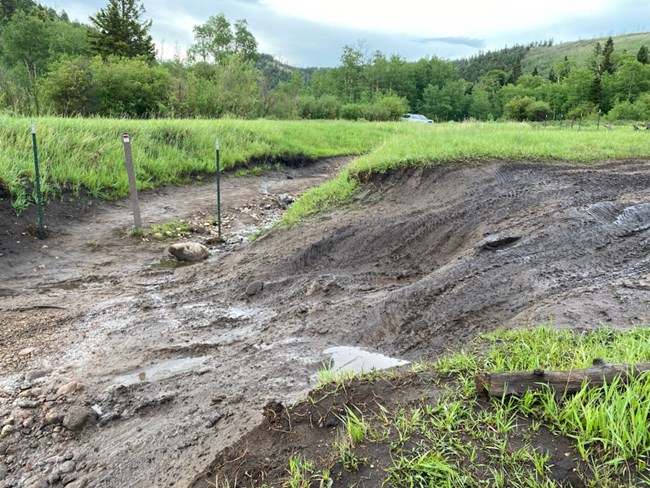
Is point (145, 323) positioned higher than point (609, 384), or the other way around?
point (609, 384)

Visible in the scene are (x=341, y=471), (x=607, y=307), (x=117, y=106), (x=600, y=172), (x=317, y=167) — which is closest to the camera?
(x=341, y=471)

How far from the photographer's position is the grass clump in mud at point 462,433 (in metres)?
1.79

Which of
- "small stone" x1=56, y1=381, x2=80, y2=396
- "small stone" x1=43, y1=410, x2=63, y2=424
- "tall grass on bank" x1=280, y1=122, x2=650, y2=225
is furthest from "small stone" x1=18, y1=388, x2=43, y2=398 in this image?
"tall grass on bank" x1=280, y1=122, x2=650, y2=225

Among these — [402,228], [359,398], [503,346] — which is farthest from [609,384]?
[402,228]

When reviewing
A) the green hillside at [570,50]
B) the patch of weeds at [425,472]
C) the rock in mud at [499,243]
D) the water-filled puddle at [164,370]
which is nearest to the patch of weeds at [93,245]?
the water-filled puddle at [164,370]

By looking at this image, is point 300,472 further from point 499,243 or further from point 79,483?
point 499,243

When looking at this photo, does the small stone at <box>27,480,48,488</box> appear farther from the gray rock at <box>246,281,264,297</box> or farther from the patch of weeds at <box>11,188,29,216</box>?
the patch of weeds at <box>11,188,29,216</box>

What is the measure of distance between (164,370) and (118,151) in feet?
25.6

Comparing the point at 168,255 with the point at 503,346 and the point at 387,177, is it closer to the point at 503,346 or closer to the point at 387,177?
the point at 387,177

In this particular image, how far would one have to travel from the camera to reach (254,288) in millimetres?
5359

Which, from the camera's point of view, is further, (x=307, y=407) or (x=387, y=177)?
(x=387, y=177)

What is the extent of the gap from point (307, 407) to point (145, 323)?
2990 mm

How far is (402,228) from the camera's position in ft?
19.5

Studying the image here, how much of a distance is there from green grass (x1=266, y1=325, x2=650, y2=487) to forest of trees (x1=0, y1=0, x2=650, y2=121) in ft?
48.9
